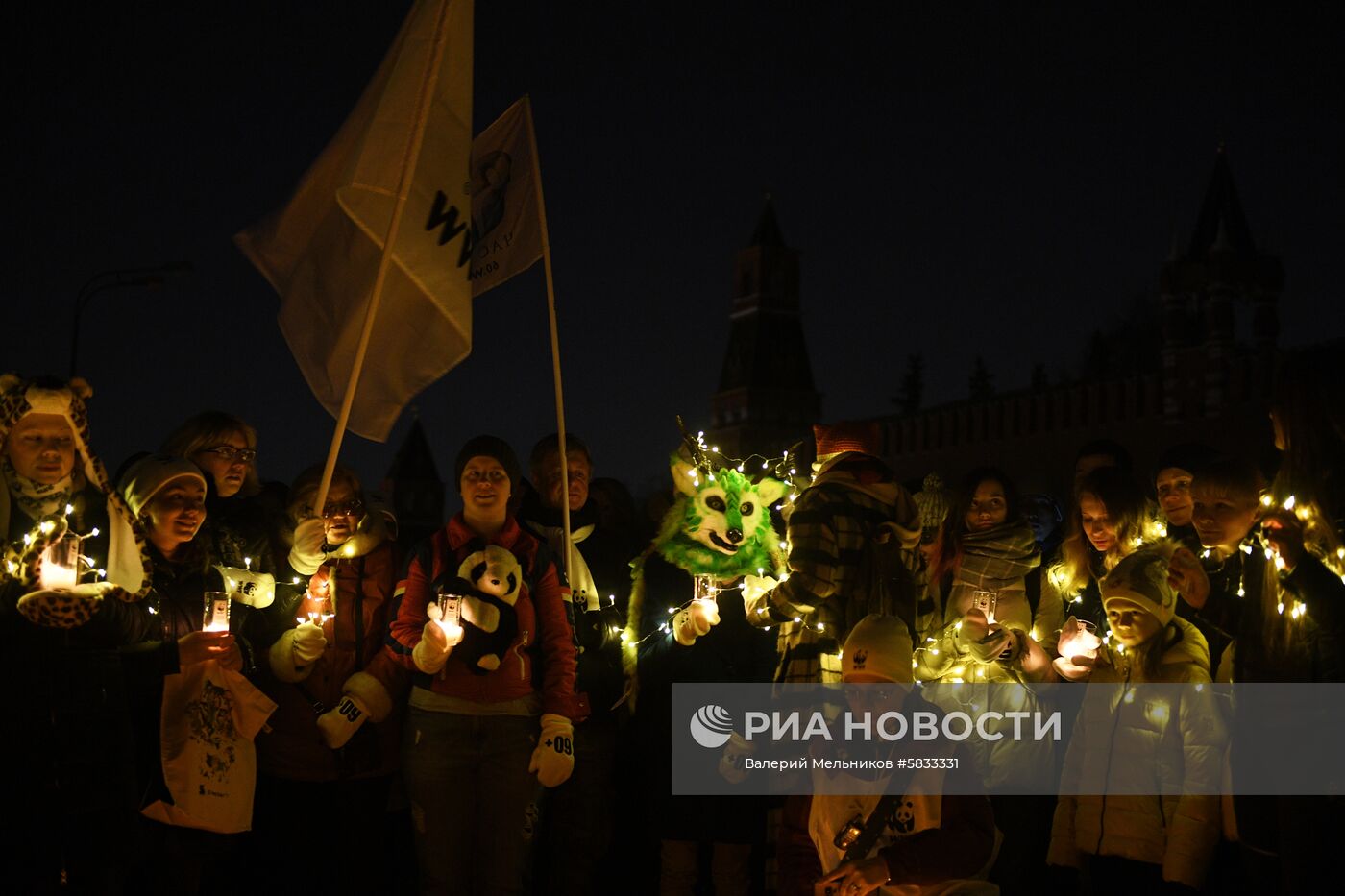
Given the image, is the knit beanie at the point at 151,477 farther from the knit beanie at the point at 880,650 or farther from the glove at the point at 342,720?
the knit beanie at the point at 880,650

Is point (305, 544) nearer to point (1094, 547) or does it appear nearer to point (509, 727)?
point (509, 727)

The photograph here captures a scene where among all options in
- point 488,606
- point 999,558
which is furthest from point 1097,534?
point 488,606

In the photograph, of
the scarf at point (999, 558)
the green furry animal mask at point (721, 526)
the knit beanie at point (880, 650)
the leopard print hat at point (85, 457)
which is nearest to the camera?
the leopard print hat at point (85, 457)

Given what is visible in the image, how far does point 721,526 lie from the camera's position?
5641 mm

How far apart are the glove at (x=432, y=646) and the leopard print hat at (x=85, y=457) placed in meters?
0.93

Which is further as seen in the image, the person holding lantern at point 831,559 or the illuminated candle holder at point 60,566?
the person holding lantern at point 831,559

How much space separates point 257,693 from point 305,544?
597 mm

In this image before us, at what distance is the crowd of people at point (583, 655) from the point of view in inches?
166

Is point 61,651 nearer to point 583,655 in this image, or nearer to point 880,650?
point 583,655

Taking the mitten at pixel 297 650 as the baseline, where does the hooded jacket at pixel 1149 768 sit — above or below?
below

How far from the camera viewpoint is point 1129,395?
43.9 meters

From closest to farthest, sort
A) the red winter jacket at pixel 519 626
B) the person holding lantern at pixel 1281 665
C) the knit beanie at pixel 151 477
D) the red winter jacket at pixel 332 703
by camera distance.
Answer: the person holding lantern at pixel 1281 665 → the knit beanie at pixel 151 477 → the red winter jacket at pixel 519 626 → the red winter jacket at pixel 332 703

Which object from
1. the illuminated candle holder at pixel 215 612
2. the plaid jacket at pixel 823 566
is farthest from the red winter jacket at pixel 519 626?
the plaid jacket at pixel 823 566

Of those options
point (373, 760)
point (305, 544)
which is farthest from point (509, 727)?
point (305, 544)
